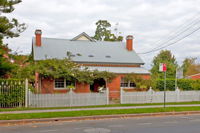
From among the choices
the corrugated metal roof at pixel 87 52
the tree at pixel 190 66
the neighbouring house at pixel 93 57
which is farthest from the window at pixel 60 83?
the tree at pixel 190 66

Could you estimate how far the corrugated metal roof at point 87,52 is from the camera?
25.7 meters

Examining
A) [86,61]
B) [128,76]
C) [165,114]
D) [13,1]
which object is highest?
[13,1]

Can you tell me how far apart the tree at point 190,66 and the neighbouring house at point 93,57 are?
138ft

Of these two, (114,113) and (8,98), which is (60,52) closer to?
(8,98)

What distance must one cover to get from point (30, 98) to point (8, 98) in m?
1.45

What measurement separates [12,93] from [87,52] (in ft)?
45.2

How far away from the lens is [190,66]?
6738 cm

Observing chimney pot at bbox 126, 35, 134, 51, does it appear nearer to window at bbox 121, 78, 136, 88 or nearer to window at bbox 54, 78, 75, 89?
window at bbox 121, 78, 136, 88

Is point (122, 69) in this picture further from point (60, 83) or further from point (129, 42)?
point (60, 83)

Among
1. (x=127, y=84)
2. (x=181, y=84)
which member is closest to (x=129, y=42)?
(x=127, y=84)

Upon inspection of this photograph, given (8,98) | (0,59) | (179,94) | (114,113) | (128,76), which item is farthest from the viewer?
(128,76)

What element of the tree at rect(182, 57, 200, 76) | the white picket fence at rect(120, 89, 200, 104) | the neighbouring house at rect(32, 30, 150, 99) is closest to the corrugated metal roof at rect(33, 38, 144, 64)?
the neighbouring house at rect(32, 30, 150, 99)

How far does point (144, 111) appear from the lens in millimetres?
13867

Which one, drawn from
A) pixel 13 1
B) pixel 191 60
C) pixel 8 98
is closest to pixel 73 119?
pixel 8 98
